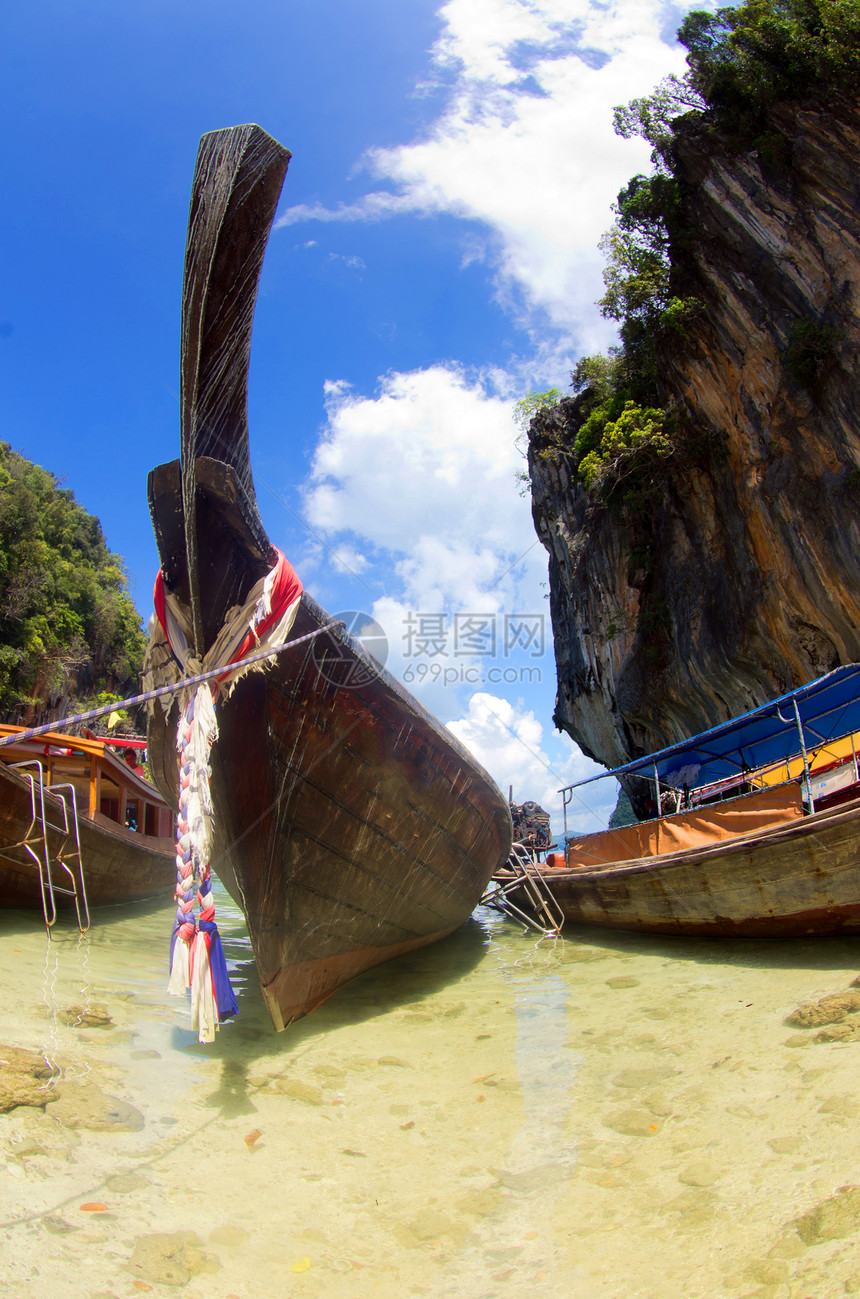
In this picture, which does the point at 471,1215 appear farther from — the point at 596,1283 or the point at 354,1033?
the point at 354,1033

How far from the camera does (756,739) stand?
30.5 feet

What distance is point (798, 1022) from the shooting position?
370cm

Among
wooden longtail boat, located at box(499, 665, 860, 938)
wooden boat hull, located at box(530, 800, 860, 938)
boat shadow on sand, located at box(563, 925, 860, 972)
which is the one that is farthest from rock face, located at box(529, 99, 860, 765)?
boat shadow on sand, located at box(563, 925, 860, 972)

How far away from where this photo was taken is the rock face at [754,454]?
11.8 m

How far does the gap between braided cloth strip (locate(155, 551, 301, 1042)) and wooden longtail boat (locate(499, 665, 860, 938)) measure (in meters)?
4.25

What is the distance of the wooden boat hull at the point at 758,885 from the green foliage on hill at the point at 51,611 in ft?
67.7

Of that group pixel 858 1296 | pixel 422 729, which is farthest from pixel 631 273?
pixel 858 1296

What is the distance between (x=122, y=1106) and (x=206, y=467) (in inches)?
125

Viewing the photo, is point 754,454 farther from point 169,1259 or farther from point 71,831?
point 169,1259

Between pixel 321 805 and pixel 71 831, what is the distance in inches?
174

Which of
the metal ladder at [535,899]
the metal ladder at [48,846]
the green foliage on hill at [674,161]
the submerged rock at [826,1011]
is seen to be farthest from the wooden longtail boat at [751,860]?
the green foliage on hill at [674,161]

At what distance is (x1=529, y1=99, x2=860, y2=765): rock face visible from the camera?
11.8 m

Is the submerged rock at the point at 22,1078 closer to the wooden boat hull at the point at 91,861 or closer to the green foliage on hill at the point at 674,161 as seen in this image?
the wooden boat hull at the point at 91,861

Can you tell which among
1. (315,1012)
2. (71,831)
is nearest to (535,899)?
(315,1012)
